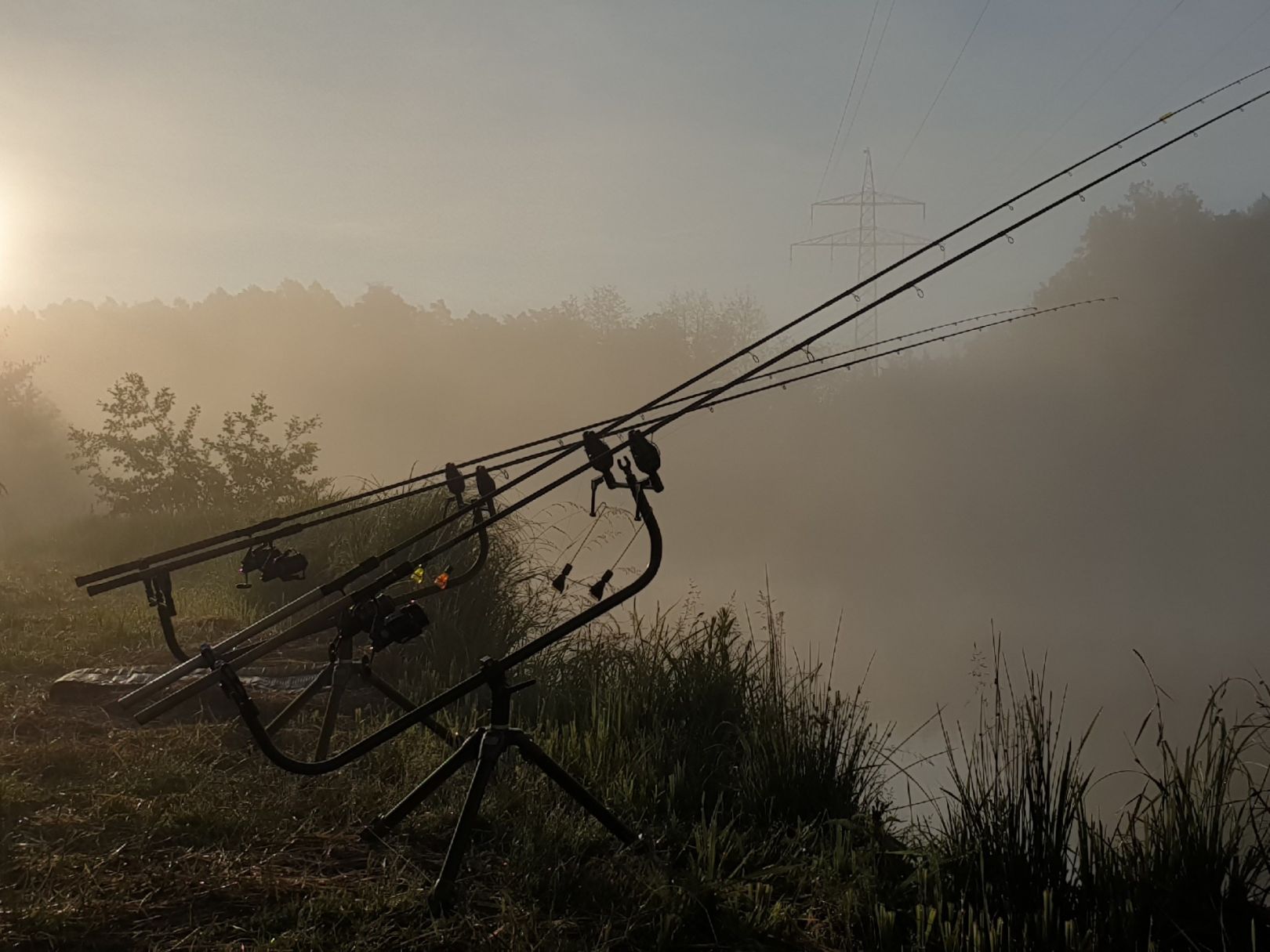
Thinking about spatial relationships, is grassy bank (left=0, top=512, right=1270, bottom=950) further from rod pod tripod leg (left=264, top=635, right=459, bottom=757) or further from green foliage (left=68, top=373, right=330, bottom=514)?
green foliage (left=68, top=373, right=330, bottom=514)

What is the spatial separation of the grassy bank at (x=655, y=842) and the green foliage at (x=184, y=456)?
12.3m

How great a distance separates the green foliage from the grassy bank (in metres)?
12.3

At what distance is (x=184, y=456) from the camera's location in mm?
18797

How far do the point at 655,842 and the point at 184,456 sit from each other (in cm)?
1669

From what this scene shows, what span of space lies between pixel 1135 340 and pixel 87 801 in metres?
71.1

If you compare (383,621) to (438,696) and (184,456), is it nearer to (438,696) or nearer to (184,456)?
(438,696)

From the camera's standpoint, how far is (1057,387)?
66.7 metres

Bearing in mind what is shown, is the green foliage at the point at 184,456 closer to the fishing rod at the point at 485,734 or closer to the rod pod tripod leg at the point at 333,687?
the rod pod tripod leg at the point at 333,687

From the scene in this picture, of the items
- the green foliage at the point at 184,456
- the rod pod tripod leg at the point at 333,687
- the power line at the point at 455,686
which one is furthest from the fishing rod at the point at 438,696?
the green foliage at the point at 184,456

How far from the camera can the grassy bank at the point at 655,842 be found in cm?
368

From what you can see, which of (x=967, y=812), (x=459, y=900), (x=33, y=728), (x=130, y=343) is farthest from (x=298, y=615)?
(x=130, y=343)

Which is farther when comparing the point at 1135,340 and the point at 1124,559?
the point at 1135,340

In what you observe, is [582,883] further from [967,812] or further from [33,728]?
[33,728]

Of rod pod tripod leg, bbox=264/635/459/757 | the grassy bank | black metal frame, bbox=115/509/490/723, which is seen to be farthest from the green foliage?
black metal frame, bbox=115/509/490/723
